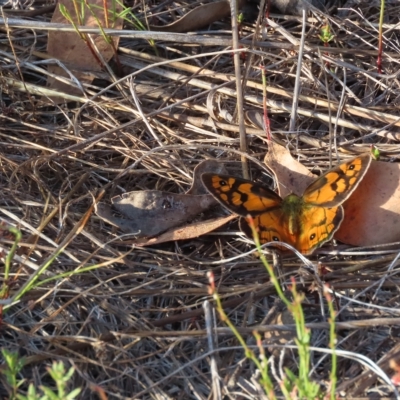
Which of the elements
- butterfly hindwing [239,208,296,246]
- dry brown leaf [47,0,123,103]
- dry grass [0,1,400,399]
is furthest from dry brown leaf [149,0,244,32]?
butterfly hindwing [239,208,296,246]

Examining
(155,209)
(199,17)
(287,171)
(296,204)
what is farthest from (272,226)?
(199,17)

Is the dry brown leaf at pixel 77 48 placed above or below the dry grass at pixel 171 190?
above

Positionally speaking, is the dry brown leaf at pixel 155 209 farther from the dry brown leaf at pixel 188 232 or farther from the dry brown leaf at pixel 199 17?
the dry brown leaf at pixel 199 17

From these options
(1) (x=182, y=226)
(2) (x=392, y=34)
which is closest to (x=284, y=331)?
(1) (x=182, y=226)

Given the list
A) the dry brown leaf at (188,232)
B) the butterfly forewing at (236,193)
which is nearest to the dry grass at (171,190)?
the dry brown leaf at (188,232)

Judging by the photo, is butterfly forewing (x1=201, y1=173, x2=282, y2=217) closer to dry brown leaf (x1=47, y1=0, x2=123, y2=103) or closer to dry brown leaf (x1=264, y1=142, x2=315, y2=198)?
dry brown leaf (x1=264, y1=142, x2=315, y2=198)

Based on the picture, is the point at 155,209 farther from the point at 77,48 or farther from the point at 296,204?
the point at 77,48

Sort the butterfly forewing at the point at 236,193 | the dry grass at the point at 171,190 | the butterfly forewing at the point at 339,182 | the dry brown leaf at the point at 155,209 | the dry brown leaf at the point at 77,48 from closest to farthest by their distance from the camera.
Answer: the dry grass at the point at 171,190
the butterfly forewing at the point at 339,182
the butterfly forewing at the point at 236,193
the dry brown leaf at the point at 155,209
the dry brown leaf at the point at 77,48
